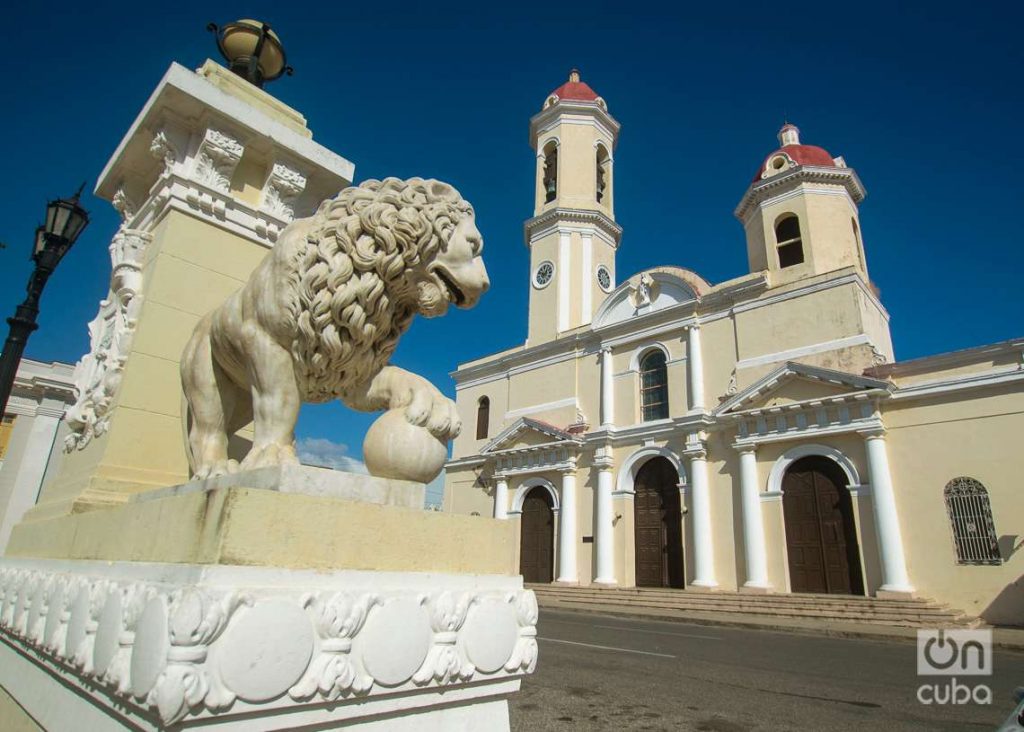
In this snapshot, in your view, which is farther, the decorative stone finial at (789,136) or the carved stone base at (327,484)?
the decorative stone finial at (789,136)

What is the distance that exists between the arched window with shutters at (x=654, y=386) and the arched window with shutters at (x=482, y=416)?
21.7 feet

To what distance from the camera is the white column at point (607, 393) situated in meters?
17.7

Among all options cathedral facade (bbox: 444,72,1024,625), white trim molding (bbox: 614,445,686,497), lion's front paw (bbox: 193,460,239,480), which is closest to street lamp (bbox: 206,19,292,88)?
lion's front paw (bbox: 193,460,239,480)

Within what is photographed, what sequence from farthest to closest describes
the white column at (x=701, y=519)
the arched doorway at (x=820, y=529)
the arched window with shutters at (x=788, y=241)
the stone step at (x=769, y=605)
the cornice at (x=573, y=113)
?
the cornice at (x=573, y=113), the arched window with shutters at (x=788, y=241), the white column at (x=701, y=519), the arched doorway at (x=820, y=529), the stone step at (x=769, y=605)

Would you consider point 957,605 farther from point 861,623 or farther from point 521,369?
point 521,369

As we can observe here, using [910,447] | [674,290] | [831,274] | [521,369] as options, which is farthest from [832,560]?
[521,369]

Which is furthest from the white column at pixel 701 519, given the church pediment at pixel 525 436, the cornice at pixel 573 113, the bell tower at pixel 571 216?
the cornice at pixel 573 113

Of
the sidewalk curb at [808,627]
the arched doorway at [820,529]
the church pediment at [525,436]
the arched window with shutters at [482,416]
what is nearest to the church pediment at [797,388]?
the arched doorway at [820,529]

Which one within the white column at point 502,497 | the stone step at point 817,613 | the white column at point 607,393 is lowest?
the stone step at point 817,613

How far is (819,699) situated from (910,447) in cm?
960

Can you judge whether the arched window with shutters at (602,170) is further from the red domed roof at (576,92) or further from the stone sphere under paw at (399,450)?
the stone sphere under paw at (399,450)

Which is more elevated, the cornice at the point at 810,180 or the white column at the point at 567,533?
the cornice at the point at 810,180

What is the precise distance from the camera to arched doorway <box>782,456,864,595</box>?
1248cm

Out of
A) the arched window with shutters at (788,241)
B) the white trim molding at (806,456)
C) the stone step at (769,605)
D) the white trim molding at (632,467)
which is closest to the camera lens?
the stone step at (769,605)
